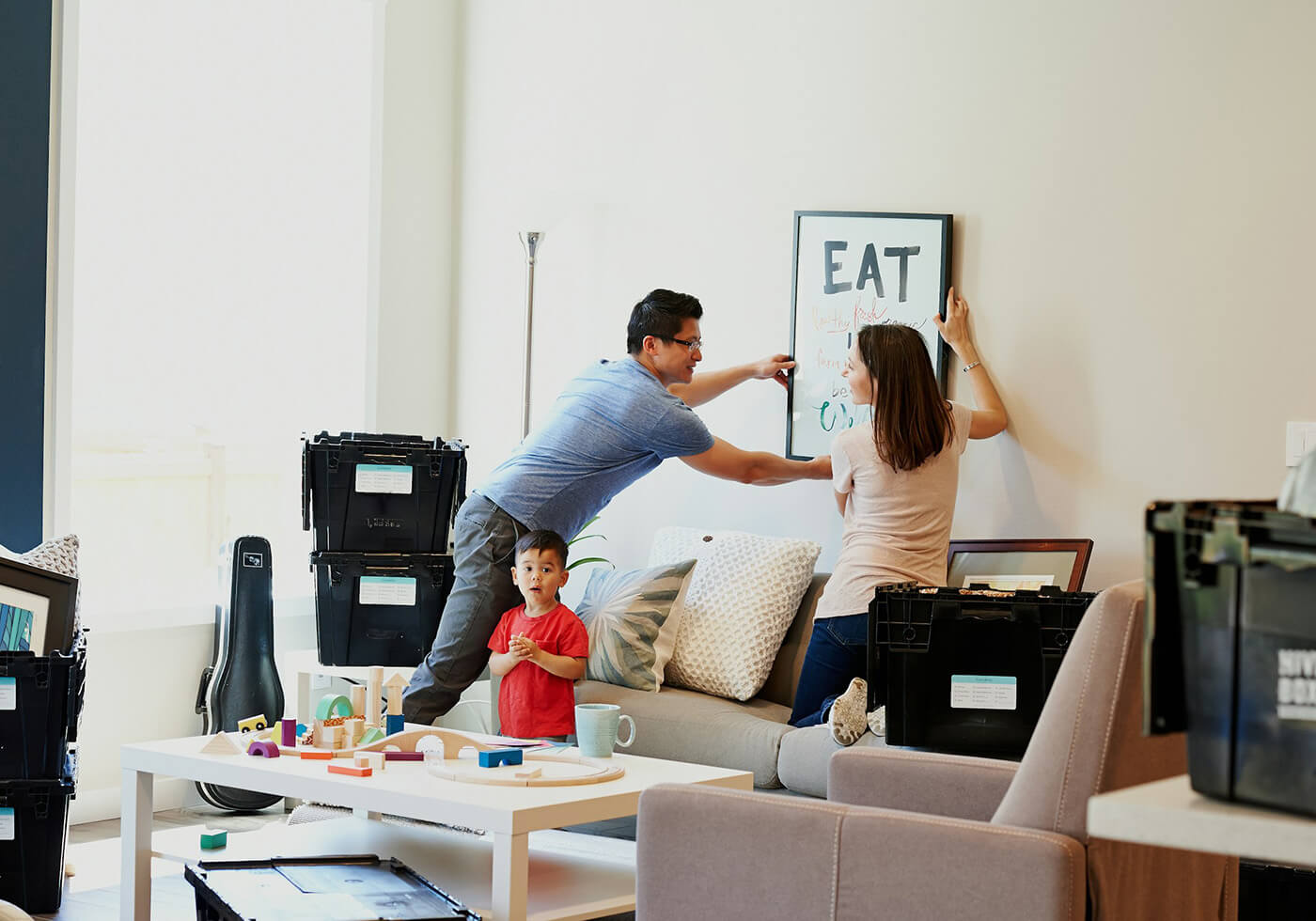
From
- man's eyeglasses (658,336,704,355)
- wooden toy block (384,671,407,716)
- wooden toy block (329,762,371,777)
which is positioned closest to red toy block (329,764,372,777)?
wooden toy block (329,762,371,777)

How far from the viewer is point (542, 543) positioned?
393 cm

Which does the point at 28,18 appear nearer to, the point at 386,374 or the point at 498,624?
the point at 386,374

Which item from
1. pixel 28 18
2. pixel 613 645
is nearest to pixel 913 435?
pixel 613 645

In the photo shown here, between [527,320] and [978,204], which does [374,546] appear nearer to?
[527,320]

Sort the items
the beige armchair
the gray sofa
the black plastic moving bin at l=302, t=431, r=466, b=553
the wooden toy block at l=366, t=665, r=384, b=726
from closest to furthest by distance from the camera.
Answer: the beige armchair < the wooden toy block at l=366, t=665, r=384, b=726 < the gray sofa < the black plastic moving bin at l=302, t=431, r=466, b=553

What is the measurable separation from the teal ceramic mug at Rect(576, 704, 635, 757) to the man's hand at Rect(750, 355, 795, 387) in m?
1.69

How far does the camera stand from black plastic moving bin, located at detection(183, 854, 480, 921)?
2.50 meters

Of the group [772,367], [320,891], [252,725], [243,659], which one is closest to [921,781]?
[320,891]

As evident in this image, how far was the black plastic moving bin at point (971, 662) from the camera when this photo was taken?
127 inches

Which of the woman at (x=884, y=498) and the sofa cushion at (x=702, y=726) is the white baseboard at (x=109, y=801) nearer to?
the sofa cushion at (x=702, y=726)

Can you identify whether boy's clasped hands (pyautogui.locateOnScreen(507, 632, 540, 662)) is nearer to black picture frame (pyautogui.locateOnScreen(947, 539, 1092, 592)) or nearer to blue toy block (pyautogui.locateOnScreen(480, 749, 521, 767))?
blue toy block (pyautogui.locateOnScreen(480, 749, 521, 767))

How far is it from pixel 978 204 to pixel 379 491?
194 cm

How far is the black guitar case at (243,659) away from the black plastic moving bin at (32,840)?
3.29 ft

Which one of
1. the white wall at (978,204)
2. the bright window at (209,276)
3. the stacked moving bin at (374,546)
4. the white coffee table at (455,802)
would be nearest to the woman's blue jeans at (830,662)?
the white wall at (978,204)
